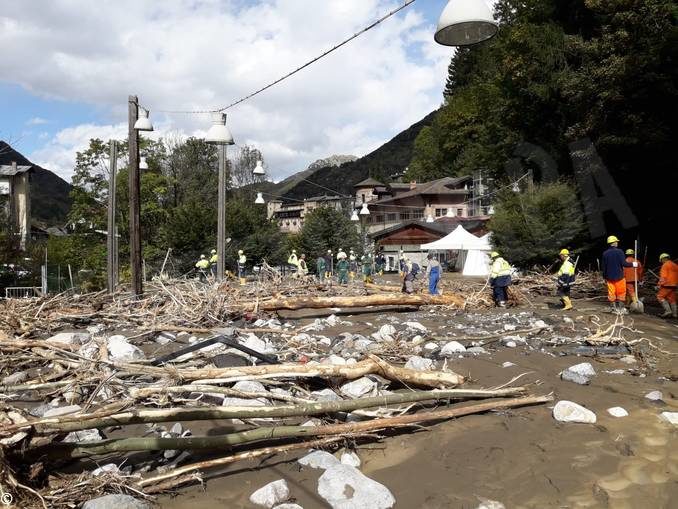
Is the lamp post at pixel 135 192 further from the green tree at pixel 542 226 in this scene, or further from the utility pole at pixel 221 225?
the green tree at pixel 542 226

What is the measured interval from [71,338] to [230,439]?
5232 mm

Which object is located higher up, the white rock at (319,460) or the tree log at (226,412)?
the tree log at (226,412)

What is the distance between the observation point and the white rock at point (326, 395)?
16.9 ft

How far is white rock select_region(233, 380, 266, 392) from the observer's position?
5.10 m

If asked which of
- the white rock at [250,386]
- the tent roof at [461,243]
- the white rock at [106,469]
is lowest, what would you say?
the white rock at [106,469]

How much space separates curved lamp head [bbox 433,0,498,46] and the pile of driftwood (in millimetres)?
3250

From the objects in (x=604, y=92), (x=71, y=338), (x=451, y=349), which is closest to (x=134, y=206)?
(x=71, y=338)

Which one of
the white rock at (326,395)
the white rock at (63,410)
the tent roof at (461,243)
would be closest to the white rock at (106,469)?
the white rock at (63,410)

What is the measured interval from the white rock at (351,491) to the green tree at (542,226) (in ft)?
67.3

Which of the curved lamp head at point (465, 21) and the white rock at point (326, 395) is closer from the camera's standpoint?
the curved lamp head at point (465, 21)

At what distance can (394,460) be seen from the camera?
4156 millimetres

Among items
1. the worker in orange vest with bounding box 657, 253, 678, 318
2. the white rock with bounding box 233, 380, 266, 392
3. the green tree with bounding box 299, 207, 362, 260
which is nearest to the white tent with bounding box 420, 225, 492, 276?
the green tree with bounding box 299, 207, 362, 260

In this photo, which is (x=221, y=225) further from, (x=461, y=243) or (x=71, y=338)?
(x=461, y=243)

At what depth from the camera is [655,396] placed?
5.41 metres
